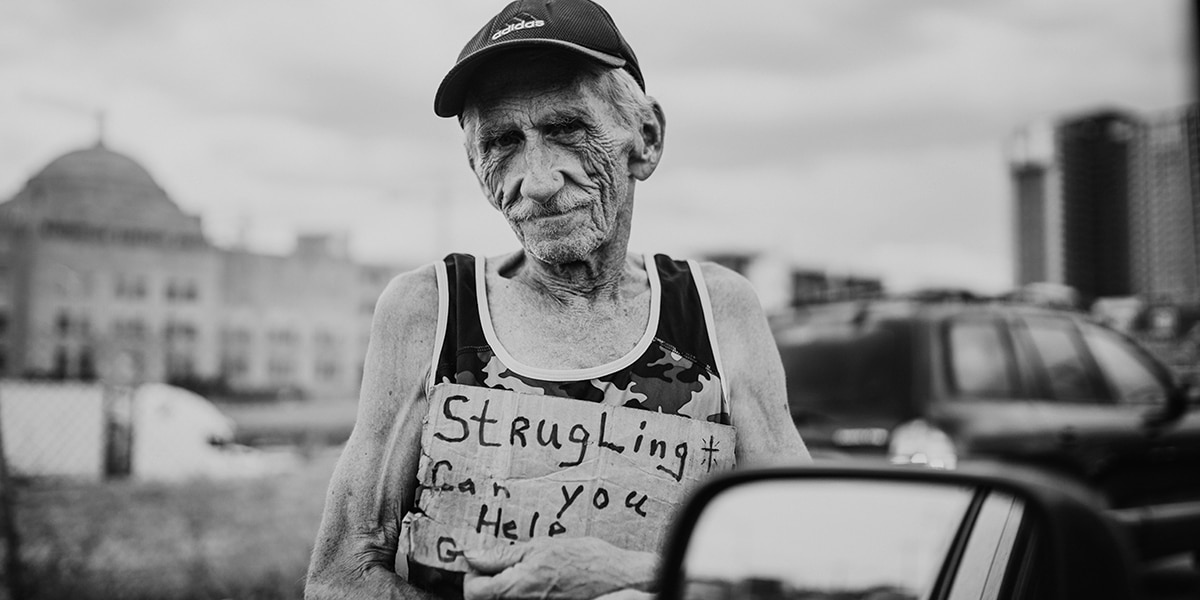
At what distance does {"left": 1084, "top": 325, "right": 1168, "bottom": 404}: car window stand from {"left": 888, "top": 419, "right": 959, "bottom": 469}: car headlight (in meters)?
1.44

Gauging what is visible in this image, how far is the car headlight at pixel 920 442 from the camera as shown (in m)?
4.73

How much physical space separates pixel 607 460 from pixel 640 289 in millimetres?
358

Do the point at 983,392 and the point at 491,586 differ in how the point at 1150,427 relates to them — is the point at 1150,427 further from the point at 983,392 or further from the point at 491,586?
the point at 491,586

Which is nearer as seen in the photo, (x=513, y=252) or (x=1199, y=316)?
(x=513, y=252)

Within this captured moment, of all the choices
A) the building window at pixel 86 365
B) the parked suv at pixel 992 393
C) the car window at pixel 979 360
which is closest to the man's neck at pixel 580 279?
the parked suv at pixel 992 393

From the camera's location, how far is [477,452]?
60.2 inches

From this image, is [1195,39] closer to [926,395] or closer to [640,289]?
[926,395]

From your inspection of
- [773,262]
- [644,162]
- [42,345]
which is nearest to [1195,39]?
[644,162]

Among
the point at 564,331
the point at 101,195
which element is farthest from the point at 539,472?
the point at 101,195

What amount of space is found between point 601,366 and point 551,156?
373mm

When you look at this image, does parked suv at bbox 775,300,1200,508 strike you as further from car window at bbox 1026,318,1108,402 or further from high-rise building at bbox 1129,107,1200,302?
high-rise building at bbox 1129,107,1200,302

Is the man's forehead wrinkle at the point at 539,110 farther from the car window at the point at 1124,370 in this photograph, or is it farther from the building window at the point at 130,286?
the building window at the point at 130,286

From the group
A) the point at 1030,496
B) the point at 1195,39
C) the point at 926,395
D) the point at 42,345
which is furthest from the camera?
the point at 42,345

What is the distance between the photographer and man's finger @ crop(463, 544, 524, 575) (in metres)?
1.43
